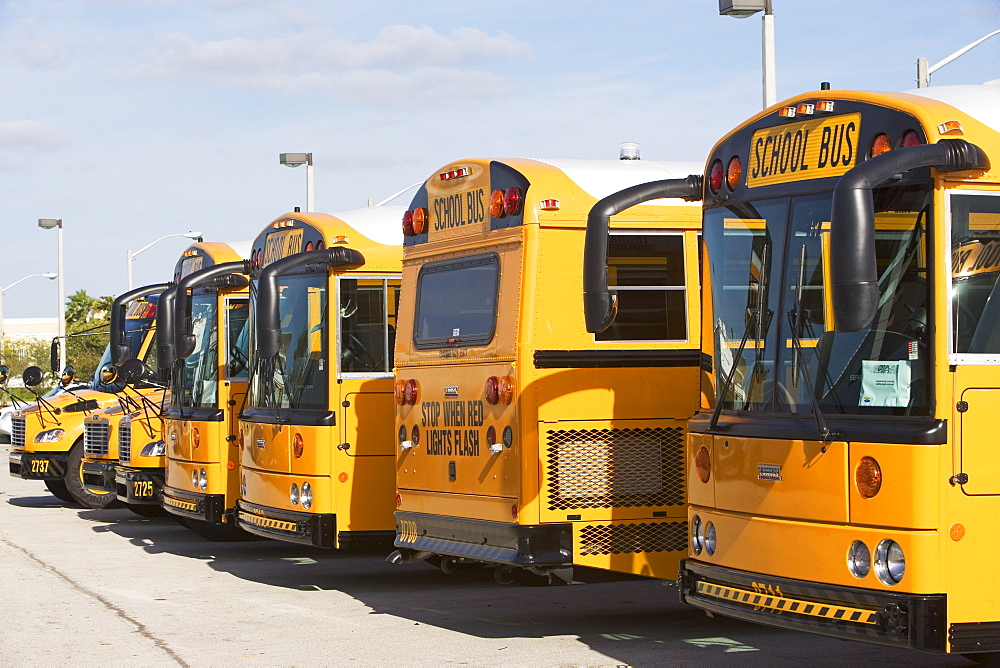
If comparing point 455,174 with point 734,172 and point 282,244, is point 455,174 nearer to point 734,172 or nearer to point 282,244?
point 734,172

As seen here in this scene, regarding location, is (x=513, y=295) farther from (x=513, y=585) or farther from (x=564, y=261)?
(x=513, y=585)

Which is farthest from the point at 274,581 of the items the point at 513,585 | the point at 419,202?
the point at 419,202

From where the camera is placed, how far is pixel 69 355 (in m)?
50.2

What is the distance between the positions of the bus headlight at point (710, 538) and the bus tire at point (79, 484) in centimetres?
1254

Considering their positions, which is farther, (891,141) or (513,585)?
(513,585)

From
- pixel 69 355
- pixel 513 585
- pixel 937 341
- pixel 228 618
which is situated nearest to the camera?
pixel 937 341

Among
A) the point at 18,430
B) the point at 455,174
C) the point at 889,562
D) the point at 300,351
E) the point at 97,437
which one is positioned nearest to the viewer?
the point at 889,562

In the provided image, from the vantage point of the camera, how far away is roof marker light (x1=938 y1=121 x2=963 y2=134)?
643 centimetres

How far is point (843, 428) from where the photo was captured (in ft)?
21.5

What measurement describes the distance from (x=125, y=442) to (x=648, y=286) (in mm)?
8524

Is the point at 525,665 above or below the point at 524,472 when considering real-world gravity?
below

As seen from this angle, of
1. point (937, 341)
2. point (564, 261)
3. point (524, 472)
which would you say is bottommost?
point (524, 472)

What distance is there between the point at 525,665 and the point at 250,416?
4641 millimetres

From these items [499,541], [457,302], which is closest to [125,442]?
[457,302]
